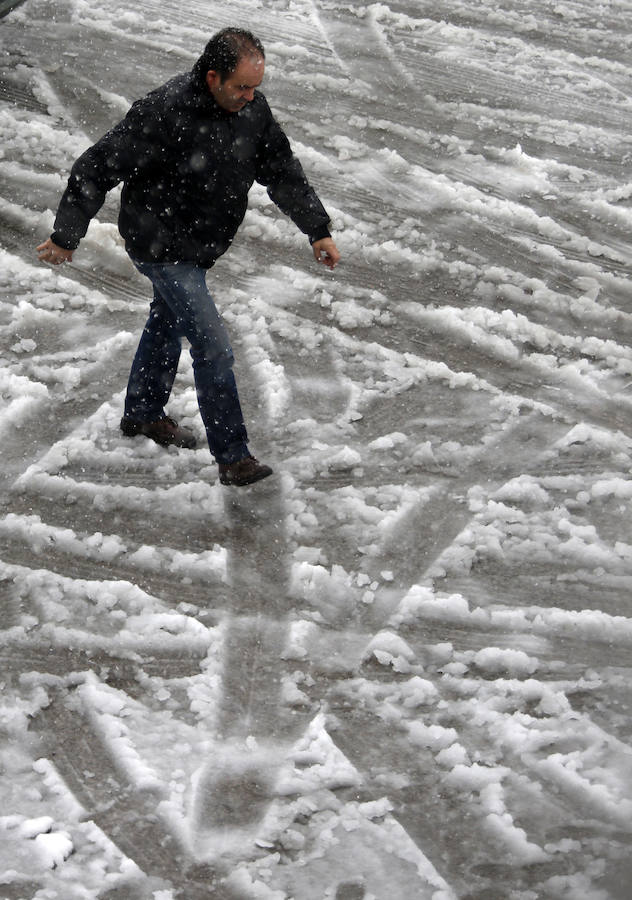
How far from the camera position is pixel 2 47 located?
7.13 metres

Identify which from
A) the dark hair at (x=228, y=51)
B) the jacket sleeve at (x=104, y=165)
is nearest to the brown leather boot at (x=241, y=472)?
the jacket sleeve at (x=104, y=165)

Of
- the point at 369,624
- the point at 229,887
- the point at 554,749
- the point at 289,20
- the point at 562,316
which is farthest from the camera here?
the point at 289,20

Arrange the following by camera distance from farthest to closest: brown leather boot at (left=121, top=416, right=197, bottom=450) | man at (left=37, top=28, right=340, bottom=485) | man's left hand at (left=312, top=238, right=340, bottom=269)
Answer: brown leather boot at (left=121, top=416, right=197, bottom=450), man's left hand at (left=312, top=238, right=340, bottom=269), man at (left=37, top=28, right=340, bottom=485)

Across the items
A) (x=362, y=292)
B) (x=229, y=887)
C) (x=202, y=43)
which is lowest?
(x=229, y=887)

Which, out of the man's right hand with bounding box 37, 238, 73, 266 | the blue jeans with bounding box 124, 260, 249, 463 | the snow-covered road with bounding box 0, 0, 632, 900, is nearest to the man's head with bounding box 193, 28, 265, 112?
the blue jeans with bounding box 124, 260, 249, 463

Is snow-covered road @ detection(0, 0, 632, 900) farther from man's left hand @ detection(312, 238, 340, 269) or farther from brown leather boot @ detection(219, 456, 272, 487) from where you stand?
man's left hand @ detection(312, 238, 340, 269)

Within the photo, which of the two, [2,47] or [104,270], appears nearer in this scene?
[104,270]

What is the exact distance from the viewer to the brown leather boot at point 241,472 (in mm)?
3752

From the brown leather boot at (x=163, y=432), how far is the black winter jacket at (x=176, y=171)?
0.79 metres

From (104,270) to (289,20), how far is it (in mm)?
3609

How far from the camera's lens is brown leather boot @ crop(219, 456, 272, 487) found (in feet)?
12.3

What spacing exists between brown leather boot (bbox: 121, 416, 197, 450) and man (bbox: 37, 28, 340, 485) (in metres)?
0.35

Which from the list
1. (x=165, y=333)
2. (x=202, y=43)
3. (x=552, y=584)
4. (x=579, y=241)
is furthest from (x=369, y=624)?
(x=202, y=43)

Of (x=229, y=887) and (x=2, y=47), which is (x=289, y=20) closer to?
(x=2, y=47)
